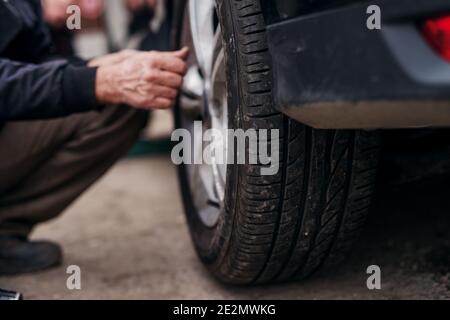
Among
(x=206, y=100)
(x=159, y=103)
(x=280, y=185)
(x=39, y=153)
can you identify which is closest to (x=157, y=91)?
(x=159, y=103)

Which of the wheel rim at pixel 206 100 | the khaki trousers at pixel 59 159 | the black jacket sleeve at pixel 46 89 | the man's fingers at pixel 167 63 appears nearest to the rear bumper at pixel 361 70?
the wheel rim at pixel 206 100

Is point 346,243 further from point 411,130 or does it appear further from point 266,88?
point 266,88

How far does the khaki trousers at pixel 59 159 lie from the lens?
1.76 metres

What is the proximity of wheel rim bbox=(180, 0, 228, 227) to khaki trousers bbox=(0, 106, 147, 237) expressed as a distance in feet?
0.69

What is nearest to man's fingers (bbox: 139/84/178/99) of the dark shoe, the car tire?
the car tire

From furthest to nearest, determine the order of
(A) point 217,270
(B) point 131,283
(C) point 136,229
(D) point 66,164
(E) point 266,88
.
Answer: (C) point 136,229, (D) point 66,164, (B) point 131,283, (A) point 217,270, (E) point 266,88

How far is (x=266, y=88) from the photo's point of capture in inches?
43.6

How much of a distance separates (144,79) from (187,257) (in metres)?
0.61

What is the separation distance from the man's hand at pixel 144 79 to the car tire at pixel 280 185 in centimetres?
26

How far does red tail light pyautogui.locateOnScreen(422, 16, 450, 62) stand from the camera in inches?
33.2

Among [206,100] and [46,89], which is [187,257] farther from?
[46,89]

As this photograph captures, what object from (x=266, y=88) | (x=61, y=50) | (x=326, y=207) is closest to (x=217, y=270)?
(x=326, y=207)
